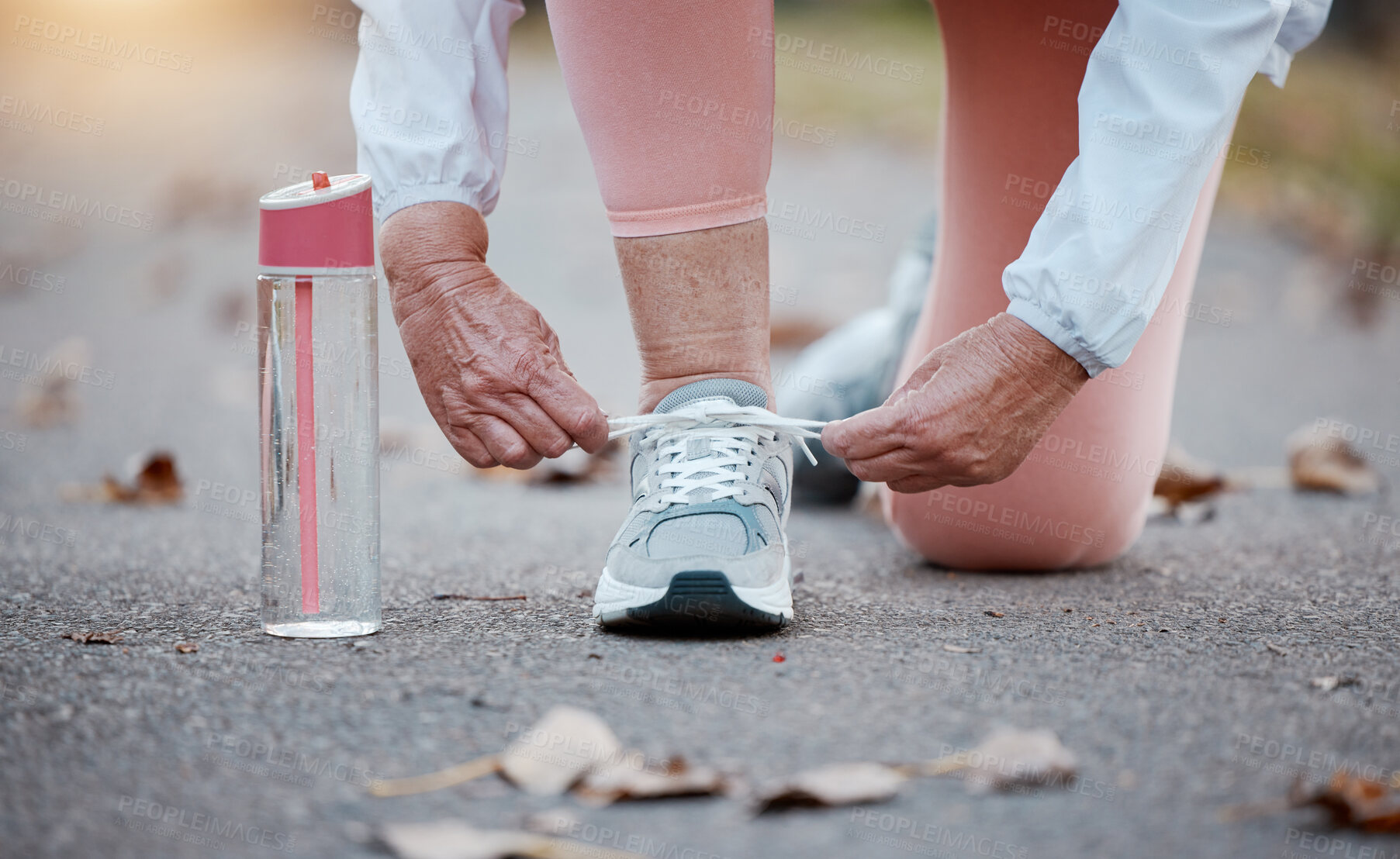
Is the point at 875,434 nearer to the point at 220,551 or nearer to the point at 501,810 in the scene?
the point at 501,810

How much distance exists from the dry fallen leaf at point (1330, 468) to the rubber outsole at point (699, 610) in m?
1.24

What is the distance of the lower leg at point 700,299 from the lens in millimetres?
1182

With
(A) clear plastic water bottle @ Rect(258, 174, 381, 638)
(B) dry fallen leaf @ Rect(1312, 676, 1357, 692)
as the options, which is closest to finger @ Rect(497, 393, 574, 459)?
(A) clear plastic water bottle @ Rect(258, 174, 381, 638)

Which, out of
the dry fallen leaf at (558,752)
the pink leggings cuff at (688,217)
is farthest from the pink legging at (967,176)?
the dry fallen leaf at (558,752)

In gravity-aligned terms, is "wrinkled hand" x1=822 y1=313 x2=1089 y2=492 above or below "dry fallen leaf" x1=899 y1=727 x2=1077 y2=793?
above

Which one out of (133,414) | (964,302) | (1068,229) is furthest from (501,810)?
(133,414)

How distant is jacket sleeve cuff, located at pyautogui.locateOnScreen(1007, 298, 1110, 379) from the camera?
1011 mm

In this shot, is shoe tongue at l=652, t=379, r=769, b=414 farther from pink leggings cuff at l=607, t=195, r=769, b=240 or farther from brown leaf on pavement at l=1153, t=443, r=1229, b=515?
brown leaf on pavement at l=1153, t=443, r=1229, b=515

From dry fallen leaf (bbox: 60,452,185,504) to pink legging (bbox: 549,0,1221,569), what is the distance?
1026 millimetres

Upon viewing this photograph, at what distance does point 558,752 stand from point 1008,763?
282 millimetres

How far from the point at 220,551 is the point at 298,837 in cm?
96

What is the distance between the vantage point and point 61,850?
64 cm

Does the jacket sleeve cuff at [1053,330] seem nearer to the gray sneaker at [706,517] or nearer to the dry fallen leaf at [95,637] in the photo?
the gray sneaker at [706,517]

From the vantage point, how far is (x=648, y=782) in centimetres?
72
